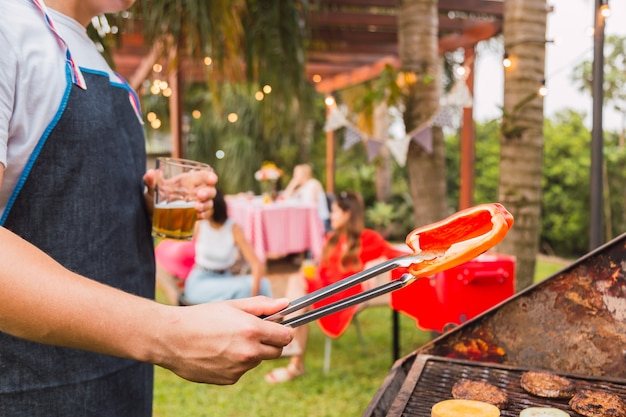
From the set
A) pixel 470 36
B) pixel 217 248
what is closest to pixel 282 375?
pixel 217 248

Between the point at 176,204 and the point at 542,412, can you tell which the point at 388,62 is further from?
the point at 542,412

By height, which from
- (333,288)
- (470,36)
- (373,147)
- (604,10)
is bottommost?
(373,147)

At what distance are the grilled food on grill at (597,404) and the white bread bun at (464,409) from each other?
205 millimetres

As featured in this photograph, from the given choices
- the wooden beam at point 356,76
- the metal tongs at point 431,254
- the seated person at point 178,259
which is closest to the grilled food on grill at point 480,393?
the metal tongs at point 431,254

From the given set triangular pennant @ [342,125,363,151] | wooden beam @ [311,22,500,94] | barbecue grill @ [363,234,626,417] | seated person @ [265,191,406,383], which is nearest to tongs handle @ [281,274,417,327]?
barbecue grill @ [363,234,626,417]

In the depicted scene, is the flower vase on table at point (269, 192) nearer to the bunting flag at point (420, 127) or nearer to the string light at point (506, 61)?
the bunting flag at point (420, 127)

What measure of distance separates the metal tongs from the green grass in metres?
3.17

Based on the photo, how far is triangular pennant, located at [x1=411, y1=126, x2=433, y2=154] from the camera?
446 cm

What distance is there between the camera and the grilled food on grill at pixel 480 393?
1.42 meters

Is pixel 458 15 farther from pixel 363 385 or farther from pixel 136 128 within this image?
pixel 136 128

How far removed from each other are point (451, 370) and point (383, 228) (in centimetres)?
1097

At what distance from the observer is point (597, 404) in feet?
4.44

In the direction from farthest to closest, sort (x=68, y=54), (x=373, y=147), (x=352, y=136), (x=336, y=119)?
(x=336, y=119) < (x=352, y=136) < (x=373, y=147) < (x=68, y=54)

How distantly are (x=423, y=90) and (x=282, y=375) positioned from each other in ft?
8.35
